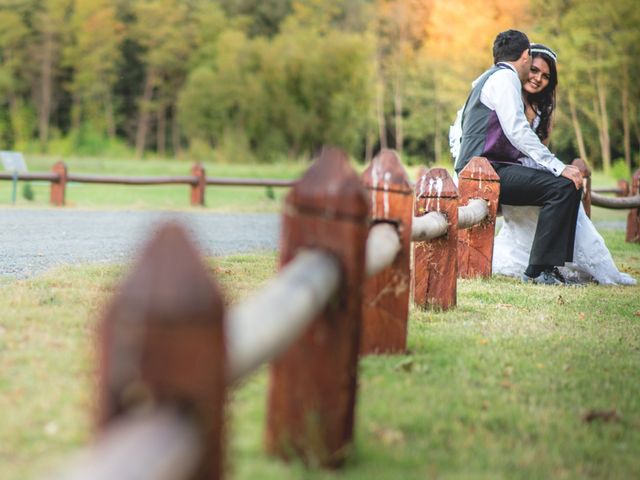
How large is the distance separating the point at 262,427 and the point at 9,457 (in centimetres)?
73

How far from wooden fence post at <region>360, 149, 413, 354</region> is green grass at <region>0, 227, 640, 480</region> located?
0.34ft

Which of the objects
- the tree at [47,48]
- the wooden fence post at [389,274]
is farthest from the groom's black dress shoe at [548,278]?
the tree at [47,48]

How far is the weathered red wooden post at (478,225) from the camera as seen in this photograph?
6602mm

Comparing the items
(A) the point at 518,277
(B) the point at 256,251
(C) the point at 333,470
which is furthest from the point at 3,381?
(B) the point at 256,251

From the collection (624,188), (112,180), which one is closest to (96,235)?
(112,180)

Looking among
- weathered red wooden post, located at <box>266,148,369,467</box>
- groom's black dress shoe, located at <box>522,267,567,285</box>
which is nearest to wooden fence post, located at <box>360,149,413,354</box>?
weathered red wooden post, located at <box>266,148,369,467</box>

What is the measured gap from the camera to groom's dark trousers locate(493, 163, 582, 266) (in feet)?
21.4

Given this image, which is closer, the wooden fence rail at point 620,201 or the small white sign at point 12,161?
the wooden fence rail at point 620,201

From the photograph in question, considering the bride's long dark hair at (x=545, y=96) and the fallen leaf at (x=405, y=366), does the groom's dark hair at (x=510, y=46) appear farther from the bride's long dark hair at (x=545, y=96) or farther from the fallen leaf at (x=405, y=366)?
the fallen leaf at (x=405, y=366)

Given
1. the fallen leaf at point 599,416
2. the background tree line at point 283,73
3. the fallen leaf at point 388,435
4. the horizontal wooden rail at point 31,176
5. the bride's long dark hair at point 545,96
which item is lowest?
the fallen leaf at point 599,416

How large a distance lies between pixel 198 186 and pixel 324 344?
13898 millimetres

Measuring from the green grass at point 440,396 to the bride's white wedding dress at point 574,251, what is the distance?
1.52 metres

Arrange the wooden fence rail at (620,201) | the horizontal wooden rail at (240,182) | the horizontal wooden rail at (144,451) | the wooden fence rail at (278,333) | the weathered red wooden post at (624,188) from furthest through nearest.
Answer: the horizontal wooden rail at (240,182)
the weathered red wooden post at (624,188)
the wooden fence rail at (620,201)
the wooden fence rail at (278,333)
the horizontal wooden rail at (144,451)

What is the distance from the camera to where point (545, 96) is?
730cm
